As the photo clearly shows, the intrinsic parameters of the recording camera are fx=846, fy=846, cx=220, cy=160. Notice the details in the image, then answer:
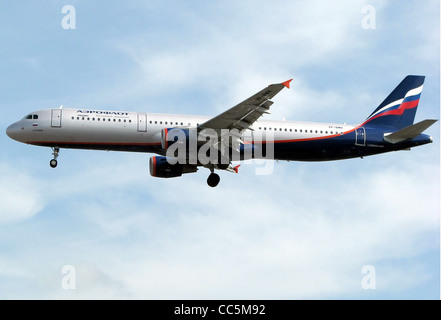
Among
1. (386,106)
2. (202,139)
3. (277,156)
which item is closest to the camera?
(202,139)

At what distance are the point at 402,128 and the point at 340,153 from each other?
4.94 metres

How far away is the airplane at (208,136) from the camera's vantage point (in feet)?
155

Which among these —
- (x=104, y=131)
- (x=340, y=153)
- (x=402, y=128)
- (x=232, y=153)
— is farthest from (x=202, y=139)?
(x=402, y=128)

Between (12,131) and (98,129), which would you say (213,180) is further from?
(12,131)

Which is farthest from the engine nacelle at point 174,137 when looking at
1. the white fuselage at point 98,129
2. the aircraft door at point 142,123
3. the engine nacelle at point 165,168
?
the engine nacelle at point 165,168

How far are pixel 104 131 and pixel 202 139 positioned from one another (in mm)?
5893

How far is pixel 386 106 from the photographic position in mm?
55562

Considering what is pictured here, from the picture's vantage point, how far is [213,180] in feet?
171

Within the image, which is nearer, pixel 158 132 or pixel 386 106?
pixel 158 132

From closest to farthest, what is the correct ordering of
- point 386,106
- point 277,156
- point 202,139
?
point 202,139
point 277,156
point 386,106

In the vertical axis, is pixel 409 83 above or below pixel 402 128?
above

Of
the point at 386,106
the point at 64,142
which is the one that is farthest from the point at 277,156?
the point at 64,142

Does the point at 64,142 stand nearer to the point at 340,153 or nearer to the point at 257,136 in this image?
the point at 257,136

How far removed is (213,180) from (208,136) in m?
5.28
